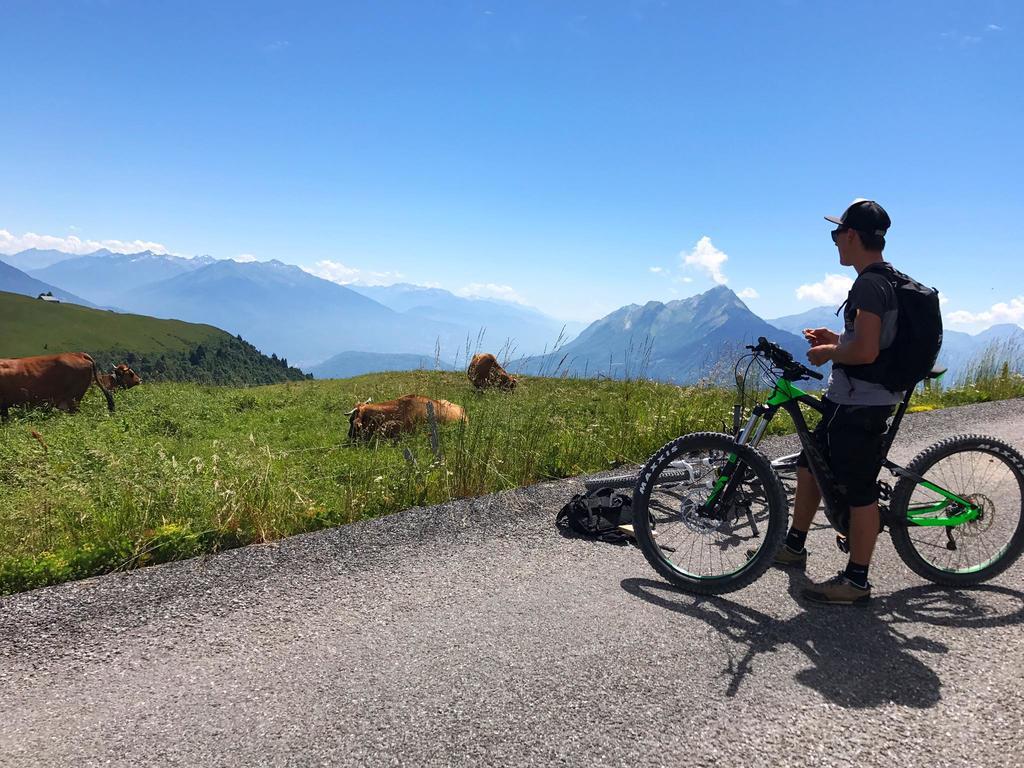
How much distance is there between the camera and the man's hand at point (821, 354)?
12.2ft

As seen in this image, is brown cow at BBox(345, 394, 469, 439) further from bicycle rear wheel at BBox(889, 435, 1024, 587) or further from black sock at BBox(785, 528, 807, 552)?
bicycle rear wheel at BBox(889, 435, 1024, 587)

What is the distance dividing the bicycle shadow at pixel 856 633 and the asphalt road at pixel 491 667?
0.01 metres

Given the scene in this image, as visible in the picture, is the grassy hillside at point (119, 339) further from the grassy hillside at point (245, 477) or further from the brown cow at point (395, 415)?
the grassy hillside at point (245, 477)

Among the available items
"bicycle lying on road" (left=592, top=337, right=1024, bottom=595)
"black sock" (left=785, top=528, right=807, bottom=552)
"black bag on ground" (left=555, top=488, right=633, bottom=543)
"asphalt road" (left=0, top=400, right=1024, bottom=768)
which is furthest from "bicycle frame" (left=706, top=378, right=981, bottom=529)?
"black bag on ground" (left=555, top=488, right=633, bottom=543)

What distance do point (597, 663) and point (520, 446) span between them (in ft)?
12.0

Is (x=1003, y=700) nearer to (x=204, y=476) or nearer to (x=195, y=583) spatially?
(x=195, y=583)

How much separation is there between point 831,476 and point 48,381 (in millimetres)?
17437

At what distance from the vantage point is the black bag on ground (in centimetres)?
499

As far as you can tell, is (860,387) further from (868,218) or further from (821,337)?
(868,218)

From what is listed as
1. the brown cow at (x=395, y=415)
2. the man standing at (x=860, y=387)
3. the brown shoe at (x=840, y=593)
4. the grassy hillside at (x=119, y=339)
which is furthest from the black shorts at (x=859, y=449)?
the grassy hillside at (x=119, y=339)

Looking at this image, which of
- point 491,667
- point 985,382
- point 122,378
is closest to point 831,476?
point 491,667

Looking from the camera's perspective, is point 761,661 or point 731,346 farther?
point 731,346

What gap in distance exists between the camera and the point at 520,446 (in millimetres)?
6727

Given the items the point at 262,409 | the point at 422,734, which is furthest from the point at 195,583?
the point at 262,409
